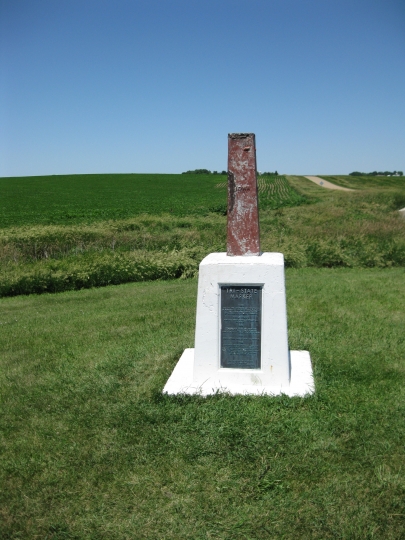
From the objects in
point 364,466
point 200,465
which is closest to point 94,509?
point 200,465

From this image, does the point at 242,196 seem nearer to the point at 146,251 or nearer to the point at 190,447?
the point at 190,447

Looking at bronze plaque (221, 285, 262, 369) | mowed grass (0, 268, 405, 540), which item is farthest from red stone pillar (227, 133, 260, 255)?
mowed grass (0, 268, 405, 540)

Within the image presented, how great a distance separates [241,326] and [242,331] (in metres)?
0.05

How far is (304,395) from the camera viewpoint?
4.63 metres

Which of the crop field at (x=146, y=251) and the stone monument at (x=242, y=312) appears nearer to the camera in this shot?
the stone monument at (x=242, y=312)

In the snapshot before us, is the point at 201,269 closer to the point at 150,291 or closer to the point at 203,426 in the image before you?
the point at 203,426

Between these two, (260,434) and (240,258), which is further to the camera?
(240,258)

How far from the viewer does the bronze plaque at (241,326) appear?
471cm

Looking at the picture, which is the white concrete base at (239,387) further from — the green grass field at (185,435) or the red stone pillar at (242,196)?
the red stone pillar at (242,196)

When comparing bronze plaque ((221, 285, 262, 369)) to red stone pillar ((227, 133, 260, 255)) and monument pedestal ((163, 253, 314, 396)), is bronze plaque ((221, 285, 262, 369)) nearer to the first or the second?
monument pedestal ((163, 253, 314, 396))

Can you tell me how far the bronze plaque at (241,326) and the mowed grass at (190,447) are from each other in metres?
0.43

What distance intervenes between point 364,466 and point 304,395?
1114 millimetres

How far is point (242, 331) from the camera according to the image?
4.79 metres

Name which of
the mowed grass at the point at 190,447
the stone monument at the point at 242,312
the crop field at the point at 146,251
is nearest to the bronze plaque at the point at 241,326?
the stone monument at the point at 242,312
